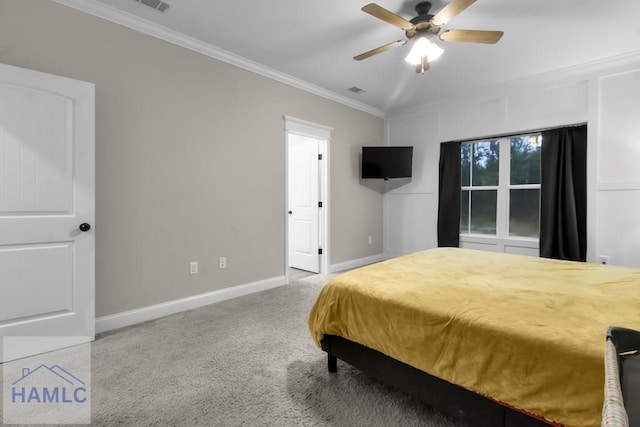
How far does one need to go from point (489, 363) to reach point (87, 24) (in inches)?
140

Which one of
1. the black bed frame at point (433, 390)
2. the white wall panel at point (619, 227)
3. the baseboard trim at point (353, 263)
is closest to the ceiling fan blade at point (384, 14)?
the black bed frame at point (433, 390)

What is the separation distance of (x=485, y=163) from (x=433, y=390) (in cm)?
397

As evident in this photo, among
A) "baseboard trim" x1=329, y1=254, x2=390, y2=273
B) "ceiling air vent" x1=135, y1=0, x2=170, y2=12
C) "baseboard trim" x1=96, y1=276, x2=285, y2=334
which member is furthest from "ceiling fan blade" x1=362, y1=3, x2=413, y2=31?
"baseboard trim" x1=329, y1=254, x2=390, y2=273

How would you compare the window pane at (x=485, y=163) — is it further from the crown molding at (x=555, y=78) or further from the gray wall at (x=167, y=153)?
the gray wall at (x=167, y=153)

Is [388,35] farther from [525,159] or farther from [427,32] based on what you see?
[525,159]

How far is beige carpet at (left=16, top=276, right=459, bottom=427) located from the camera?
1.55 metres

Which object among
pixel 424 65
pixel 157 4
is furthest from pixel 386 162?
pixel 157 4

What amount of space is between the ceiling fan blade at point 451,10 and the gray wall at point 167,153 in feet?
6.90

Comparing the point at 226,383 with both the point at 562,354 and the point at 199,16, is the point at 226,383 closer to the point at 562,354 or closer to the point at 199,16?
the point at 562,354

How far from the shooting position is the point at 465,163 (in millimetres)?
4676

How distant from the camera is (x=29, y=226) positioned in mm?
2139

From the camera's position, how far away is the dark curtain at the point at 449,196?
464 centimetres

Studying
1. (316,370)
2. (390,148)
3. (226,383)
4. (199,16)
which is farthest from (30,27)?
(390,148)

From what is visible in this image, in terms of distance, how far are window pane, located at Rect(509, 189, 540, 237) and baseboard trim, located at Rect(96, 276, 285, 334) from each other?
3377 millimetres
